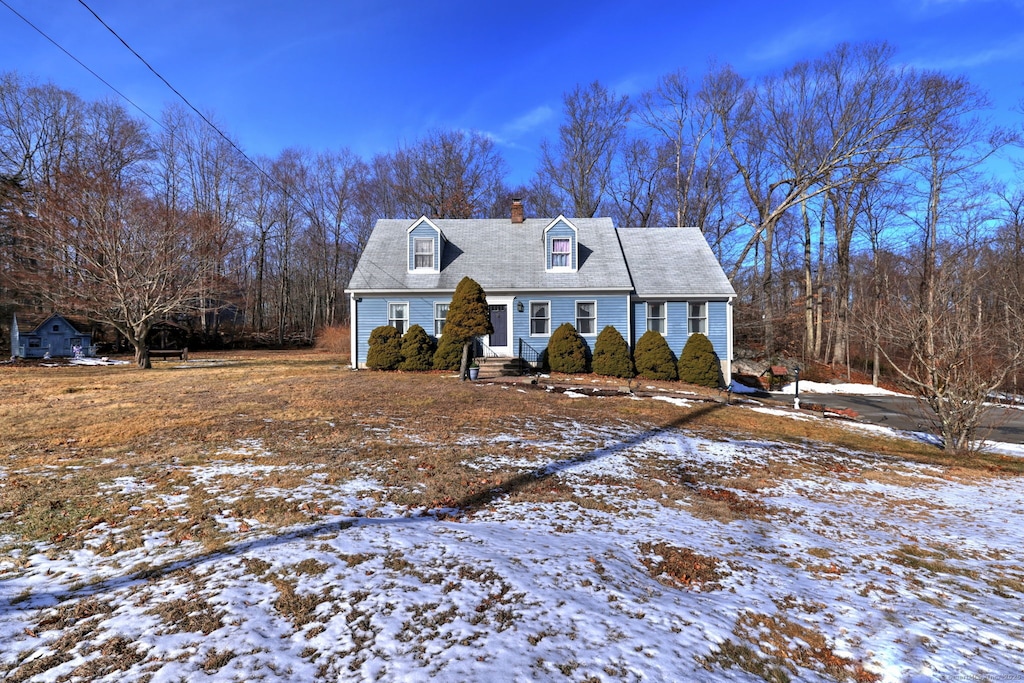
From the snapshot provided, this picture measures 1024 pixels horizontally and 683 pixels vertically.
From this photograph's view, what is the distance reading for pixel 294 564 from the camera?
3150 millimetres

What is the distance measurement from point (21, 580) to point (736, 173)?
33.1m

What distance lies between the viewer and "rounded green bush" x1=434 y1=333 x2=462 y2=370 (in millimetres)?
16312

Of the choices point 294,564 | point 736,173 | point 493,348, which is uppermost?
point 736,173

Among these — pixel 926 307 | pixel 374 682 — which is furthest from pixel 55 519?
pixel 926 307

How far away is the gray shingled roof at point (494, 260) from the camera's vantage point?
17.6 metres

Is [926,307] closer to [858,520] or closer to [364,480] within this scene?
[858,520]

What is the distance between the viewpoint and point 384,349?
53.7 ft

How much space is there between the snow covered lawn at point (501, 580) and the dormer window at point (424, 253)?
1334 cm

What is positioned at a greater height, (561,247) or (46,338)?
(561,247)

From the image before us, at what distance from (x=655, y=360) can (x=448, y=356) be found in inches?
285

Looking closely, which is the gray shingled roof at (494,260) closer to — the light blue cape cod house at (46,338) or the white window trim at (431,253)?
the white window trim at (431,253)

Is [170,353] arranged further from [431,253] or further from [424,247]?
[431,253]

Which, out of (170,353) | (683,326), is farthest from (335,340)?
(683,326)

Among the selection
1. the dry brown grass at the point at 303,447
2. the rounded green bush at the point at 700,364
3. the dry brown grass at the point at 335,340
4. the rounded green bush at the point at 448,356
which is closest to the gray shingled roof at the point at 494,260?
the rounded green bush at the point at 448,356
